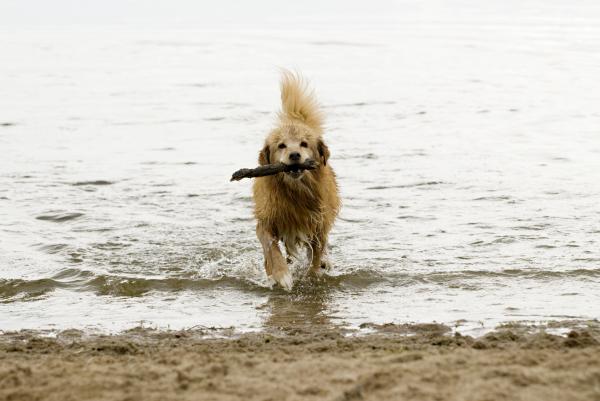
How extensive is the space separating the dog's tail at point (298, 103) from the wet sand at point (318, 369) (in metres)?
3.80

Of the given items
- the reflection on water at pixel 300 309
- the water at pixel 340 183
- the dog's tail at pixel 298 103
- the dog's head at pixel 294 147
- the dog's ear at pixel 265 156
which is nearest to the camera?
the reflection on water at pixel 300 309

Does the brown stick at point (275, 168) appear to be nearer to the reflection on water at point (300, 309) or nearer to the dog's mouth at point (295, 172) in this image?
the dog's mouth at point (295, 172)

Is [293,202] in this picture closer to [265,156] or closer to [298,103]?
[265,156]

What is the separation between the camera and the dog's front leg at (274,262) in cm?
820

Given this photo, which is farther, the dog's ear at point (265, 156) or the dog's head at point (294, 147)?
the dog's ear at point (265, 156)

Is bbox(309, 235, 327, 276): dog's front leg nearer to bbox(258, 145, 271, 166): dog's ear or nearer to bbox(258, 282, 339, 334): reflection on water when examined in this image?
bbox(258, 282, 339, 334): reflection on water

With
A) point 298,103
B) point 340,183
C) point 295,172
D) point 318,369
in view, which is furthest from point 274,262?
point 340,183

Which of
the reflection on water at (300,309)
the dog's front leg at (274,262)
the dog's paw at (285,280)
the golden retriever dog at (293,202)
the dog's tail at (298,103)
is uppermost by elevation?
the dog's tail at (298,103)

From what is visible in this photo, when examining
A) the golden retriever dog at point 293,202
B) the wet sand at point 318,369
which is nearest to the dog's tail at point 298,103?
the golden retriever dog at point 293,202

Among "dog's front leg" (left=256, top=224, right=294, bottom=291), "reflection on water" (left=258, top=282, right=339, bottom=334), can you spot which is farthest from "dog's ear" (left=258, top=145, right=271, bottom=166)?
"reflection on water" (left=258, top=282, right=339, bottom=334)

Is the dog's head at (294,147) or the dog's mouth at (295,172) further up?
the dog's head at (294,147)

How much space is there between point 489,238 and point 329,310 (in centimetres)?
254

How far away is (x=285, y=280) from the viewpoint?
26.9ft

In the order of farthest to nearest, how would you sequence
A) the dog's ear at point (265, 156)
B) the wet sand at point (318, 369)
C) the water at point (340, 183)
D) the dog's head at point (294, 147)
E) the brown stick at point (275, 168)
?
the dog's ear at point (265, 156) → the dog's head at point (294, 147) → the brown stick at point (275, 168) → the water at point (340, 183) → the wet sand at point (318, 369)
